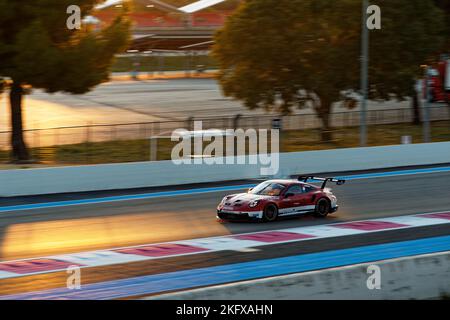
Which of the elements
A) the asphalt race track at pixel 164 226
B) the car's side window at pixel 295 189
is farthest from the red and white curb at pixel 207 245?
the car's side window at pixel 295 189

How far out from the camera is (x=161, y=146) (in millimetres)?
33688

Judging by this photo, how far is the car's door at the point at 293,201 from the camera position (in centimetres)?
2058

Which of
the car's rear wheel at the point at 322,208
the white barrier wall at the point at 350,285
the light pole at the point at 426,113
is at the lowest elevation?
the car's rear wheel at the point at 322,208

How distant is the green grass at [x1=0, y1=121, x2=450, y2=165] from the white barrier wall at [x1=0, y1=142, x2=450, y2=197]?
320 centimetres

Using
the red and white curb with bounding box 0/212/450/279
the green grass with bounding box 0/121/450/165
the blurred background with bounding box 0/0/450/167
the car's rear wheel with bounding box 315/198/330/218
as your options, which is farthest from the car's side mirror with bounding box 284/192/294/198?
the green grass with bounding box 0/121/450/165

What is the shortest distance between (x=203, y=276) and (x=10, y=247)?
15.1 feet

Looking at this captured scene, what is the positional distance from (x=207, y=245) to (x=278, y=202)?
2.93 metres

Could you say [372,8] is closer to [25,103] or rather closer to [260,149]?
[260,149]

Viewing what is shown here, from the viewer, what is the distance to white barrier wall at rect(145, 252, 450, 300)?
1137cm

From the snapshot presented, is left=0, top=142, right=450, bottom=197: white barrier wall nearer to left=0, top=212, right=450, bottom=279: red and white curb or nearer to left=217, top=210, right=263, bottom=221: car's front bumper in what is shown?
left=217, top=210, right=263, bottom=221: car's front bumper

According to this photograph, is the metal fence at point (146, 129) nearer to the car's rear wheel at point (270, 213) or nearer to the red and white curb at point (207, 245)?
the car's rear wheel at point (270, 213)

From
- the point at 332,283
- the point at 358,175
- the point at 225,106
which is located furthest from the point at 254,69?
the point at 332,283

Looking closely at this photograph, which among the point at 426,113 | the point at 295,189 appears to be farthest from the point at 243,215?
the point at 426,113

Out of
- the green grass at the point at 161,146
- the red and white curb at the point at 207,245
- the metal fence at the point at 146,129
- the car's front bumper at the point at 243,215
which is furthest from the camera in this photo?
the metal fence at the point at 146,129
